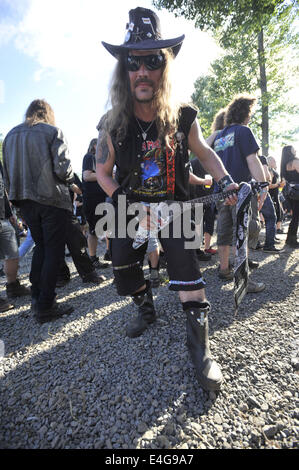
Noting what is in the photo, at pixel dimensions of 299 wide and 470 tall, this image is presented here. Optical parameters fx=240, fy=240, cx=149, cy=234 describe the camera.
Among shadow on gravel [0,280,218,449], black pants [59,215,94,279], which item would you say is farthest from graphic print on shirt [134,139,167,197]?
black pants [59,215,94,279]

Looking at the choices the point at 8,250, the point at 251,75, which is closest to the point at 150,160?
the point at 8,250

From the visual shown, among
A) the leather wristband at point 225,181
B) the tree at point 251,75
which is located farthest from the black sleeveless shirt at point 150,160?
the tree at point 251,75

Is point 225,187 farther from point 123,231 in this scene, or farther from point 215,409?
point 215,409

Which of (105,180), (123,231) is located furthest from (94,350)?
(105,180)

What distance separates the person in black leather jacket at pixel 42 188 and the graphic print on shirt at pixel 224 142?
213 centimetres

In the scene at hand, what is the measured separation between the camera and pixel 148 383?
1.76 meters

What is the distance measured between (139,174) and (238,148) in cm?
184

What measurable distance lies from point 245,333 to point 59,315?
81.1 inches

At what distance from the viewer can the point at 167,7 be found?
6.18 meters

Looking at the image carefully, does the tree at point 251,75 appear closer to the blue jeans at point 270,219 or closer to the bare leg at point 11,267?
the blue jeans at point 270,219

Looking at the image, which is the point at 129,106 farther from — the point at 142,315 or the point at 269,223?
Result: the point at 269,223

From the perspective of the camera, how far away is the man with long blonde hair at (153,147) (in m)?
1.88

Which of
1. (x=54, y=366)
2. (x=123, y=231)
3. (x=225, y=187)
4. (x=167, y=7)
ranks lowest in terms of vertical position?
(x=54, y=366)

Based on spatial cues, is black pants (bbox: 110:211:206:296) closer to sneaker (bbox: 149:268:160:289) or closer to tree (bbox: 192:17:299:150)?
sneaker (bbox: 149:268:160:289)
